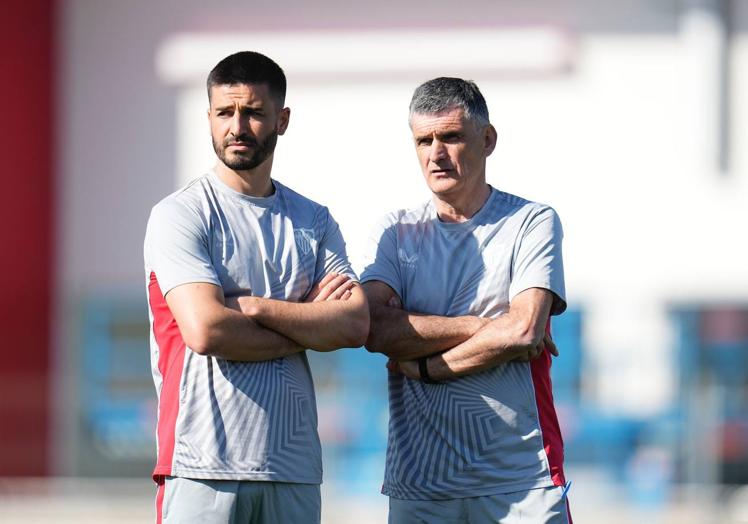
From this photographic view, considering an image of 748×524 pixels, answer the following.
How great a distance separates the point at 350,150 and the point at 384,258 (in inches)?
434

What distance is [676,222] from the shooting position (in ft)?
47.5

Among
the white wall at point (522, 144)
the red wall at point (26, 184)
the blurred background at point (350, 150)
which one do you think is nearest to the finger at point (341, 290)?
the blurred background at point (350, 150)

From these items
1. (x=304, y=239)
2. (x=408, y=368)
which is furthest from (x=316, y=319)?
(x=408, y=368)

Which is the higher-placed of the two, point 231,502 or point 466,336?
point 466,336

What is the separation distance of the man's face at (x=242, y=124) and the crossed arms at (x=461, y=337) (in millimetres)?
580

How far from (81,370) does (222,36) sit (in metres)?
4.07

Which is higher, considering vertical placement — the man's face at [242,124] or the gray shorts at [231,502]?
the man's face at [242,124]

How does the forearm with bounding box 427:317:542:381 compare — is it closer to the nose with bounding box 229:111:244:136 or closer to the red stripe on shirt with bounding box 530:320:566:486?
the red stripe on shirt with bounding box 530:320:566:486

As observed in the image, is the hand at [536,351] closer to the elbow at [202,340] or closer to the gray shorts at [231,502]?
the gray shorts at [231,502]

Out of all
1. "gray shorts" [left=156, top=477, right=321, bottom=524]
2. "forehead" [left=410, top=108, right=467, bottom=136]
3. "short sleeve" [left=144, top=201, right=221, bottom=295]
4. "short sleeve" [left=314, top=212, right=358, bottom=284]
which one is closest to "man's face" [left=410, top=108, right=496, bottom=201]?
"forehead" [left=410, top=108, right=467, bottom=136]

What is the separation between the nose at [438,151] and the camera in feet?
12.0

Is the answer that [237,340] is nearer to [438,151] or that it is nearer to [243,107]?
[243,107]

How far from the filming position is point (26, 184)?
1498cm

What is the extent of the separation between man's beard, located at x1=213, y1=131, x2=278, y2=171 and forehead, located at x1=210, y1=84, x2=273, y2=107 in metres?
0.09
